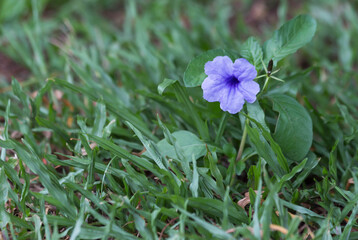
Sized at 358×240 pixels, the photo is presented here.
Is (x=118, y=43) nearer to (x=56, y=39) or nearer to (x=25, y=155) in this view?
(x=56, y=39)

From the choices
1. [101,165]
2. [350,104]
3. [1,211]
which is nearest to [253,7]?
[350,104]

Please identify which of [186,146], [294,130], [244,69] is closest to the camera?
[244,69]

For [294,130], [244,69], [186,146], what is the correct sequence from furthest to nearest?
1. [186,146]
2. [294,130]
3. [244,69]

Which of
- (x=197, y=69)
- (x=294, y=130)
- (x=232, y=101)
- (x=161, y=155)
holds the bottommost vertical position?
(x=294, y=130)

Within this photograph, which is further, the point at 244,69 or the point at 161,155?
the point at 161,155

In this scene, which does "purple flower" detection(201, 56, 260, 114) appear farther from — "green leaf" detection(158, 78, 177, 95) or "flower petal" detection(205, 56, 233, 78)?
"green leaf" detection(158, 78, 177, 95)

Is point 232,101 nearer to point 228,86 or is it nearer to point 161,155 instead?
point 228,86

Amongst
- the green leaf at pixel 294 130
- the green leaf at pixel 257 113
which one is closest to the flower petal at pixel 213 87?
the green leaf at pixel 257 113

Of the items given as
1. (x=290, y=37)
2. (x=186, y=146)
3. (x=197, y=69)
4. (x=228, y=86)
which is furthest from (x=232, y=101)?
(x=290, y=37)
